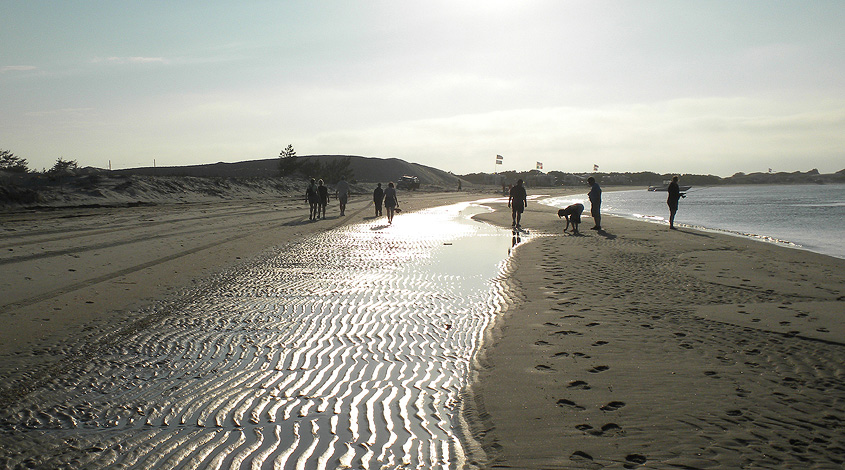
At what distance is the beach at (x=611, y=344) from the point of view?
3.80m

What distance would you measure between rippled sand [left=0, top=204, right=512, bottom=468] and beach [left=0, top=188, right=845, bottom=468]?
31cm

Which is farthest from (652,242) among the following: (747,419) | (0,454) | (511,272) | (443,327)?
(0,454)

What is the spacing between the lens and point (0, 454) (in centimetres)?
358

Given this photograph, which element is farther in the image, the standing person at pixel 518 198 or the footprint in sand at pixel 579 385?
the standing person at pixel 518 198

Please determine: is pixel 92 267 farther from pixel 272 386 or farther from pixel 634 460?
pixel 634 460

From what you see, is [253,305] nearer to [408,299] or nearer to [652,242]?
[408,299]

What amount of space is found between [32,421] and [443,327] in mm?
4237

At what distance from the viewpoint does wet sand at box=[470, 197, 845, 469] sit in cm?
→ 368

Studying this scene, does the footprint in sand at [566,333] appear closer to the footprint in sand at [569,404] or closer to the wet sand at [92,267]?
the footprint in sand at [569,404]

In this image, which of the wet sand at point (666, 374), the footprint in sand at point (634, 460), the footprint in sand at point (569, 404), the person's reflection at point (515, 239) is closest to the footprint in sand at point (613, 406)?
the wet sand at point (666, 374)

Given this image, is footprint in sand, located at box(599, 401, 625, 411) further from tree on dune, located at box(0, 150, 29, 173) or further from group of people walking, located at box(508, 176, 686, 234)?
tree on dune, located at box(0, 150, 29, 173)

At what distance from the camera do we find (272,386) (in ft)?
16.1

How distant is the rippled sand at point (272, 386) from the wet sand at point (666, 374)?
50cm

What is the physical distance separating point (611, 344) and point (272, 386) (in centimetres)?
344
